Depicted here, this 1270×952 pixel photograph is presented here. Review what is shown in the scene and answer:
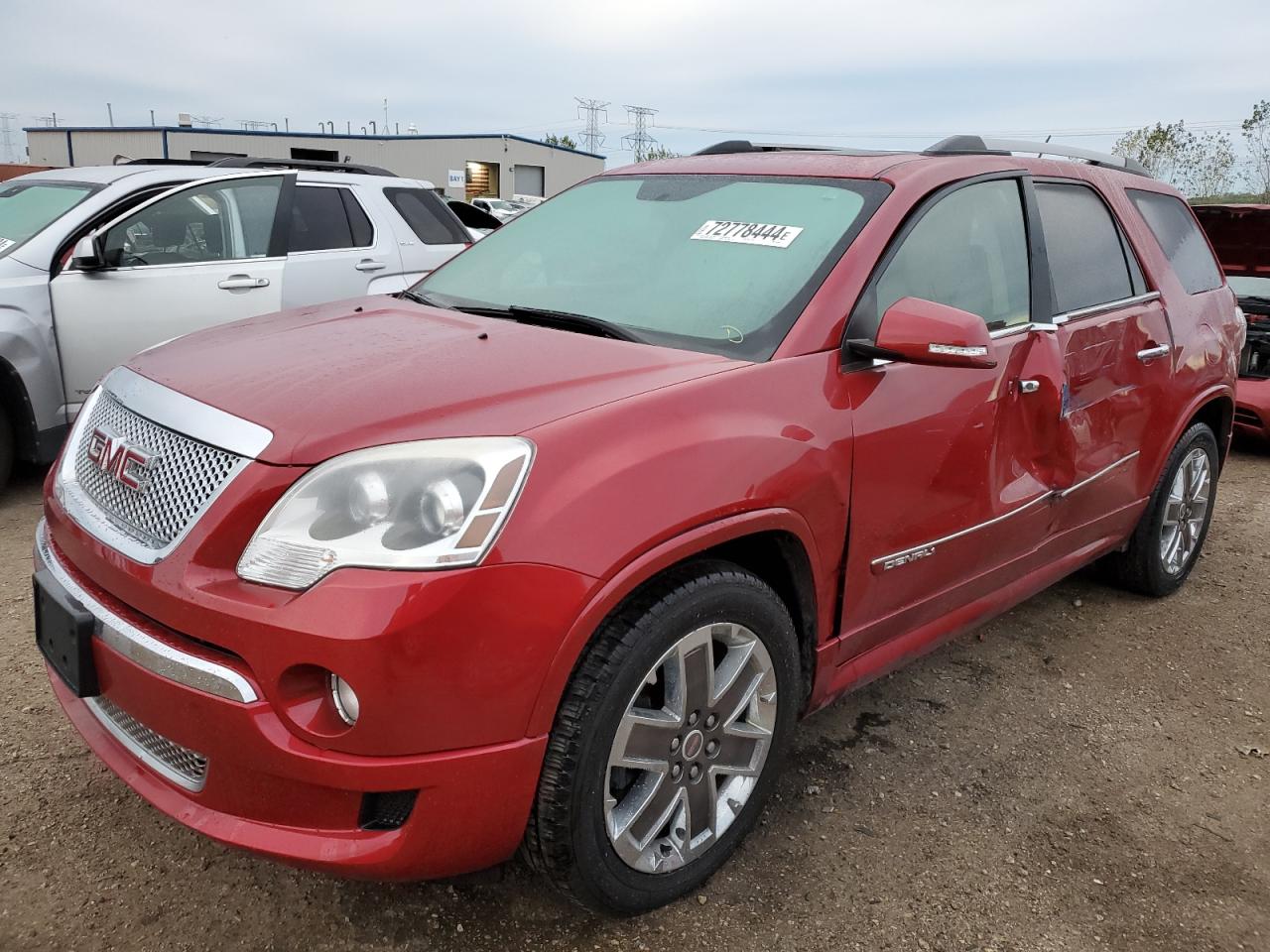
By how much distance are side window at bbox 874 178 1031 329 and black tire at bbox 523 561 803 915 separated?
0.89 metres

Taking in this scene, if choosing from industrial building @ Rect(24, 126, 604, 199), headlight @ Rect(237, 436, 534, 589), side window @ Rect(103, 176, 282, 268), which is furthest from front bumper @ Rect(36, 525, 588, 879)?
industrial building @ Rect(24, 126, 604, 199)

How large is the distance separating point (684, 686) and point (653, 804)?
0.28 metres

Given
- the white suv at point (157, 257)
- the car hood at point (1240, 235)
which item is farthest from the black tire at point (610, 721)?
the car hood at point (1240, 235)

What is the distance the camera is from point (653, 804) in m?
2.14

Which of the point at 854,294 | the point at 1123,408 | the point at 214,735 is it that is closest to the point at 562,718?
the point at 214,735

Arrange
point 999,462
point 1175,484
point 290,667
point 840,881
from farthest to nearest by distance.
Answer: point 1175,484 < point 999,462 < point 840,881 < point 290,667

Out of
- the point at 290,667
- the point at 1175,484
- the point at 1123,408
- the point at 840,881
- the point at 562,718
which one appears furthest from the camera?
the point at 1175,484

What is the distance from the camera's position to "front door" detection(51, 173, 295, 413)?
496 cm

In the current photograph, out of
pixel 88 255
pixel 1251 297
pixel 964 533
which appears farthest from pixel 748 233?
pixel 1251 297

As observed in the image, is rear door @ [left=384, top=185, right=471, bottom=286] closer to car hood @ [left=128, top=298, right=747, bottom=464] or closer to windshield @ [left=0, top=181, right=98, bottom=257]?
windshield @ [left=0, top=181, right=98, bottom=257]

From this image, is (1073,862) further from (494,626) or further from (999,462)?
(494,626)

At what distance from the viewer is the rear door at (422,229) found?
250 inches

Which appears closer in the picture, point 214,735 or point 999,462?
point 214,735

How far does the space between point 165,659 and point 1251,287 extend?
7755 mm
